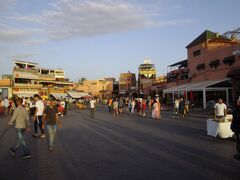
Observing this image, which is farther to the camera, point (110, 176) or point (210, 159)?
point (210, 159)

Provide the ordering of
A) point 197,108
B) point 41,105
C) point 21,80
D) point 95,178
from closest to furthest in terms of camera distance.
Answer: point 95,178 → point 41,105 → point 197,108 → point 21,80

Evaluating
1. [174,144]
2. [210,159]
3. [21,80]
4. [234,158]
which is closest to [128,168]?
[210,159]

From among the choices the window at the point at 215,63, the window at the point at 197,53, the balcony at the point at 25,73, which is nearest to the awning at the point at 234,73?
the window at the point at 215,63

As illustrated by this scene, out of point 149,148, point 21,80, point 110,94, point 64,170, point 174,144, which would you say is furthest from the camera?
point 110,94

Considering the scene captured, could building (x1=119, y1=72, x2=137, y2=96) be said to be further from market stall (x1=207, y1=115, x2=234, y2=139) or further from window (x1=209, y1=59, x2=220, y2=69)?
market stall (x1=207, y1=115, x2=234, y2=139)

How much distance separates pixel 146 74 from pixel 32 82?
31055mm

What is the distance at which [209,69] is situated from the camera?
38.8 meters

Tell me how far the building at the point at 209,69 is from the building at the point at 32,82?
112 feet

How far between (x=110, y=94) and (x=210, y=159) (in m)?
97.6

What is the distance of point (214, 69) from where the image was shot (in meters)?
37.4

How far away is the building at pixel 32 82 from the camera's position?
240 feet

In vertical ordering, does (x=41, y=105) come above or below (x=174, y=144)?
above

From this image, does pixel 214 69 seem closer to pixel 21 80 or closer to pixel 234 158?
pixel 234 158

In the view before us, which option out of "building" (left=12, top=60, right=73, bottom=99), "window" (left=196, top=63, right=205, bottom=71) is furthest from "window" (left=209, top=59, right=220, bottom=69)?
"building" (left=12, top=60, right=73, bottom=99)
